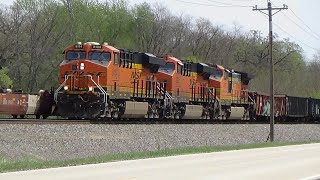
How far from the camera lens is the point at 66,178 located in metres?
11.8

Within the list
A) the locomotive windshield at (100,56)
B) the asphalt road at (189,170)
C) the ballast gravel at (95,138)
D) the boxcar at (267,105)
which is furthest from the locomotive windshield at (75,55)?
the boxcar at (267,105)

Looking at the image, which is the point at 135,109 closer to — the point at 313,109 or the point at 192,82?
the point at 192,82

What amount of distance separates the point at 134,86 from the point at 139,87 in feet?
2.10

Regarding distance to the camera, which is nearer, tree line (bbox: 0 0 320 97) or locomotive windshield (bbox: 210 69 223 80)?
locomotive windshield (bbox: 210 69 223 80)

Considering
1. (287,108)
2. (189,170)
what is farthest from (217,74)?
(189,170)

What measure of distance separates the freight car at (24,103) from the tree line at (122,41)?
17.5 metres

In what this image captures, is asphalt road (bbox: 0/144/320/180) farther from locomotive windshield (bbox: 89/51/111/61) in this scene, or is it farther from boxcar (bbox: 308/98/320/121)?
boxcar (bbox: 308/98/320/121)

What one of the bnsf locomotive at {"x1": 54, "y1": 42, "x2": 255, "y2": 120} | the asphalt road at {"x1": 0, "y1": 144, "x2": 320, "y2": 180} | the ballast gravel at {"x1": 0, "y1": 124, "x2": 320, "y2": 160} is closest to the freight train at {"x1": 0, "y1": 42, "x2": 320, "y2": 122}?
the bnsf locomotive at {"x1": 54, "y1": 42, "x2": 255, "y2": 120}

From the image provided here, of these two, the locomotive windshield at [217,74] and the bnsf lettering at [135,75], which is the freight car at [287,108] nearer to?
the locomotive windshield at [217,74]

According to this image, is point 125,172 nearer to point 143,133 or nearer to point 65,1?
point 143,133

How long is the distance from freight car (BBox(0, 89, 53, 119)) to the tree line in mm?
17547

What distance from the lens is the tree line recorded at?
190 ft

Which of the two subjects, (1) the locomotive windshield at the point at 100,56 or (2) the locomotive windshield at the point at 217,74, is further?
(2) the locomotive windshield at the point at 217,74

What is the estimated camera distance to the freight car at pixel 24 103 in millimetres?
28812
